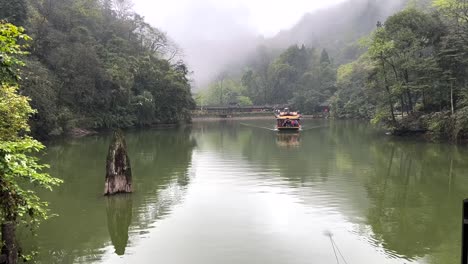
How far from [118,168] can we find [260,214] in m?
4.51

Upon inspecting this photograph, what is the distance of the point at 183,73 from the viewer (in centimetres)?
6334

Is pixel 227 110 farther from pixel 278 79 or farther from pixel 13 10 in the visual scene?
pixel 13 10

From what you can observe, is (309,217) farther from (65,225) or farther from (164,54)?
(164,54)

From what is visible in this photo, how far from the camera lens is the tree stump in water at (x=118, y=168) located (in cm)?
1226

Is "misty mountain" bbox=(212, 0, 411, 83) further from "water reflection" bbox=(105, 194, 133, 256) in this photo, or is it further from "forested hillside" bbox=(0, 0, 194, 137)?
"water reflection" bbox=(105, 194, 133, 256)

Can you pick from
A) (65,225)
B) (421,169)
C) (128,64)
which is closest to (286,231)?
(65,225)

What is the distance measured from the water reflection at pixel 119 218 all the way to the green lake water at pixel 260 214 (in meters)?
0.02

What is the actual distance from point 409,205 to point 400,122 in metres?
24.2

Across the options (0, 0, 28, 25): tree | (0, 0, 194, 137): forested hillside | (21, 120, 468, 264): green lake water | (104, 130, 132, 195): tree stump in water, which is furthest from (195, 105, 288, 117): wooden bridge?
(104, 130, 132, 195): tree stump in water

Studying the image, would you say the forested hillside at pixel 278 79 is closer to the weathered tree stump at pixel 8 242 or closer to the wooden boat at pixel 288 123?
the wooden boat at pixel 288 123

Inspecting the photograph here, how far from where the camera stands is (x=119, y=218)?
10.8m

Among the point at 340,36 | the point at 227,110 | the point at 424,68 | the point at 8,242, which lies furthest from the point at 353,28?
the point at 8,242

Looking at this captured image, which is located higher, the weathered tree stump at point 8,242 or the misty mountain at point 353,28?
the misty mountain at point 353,28

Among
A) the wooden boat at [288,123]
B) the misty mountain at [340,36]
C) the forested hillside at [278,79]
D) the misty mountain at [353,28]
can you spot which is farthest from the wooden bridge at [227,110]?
the misty mountain at [353,28]
